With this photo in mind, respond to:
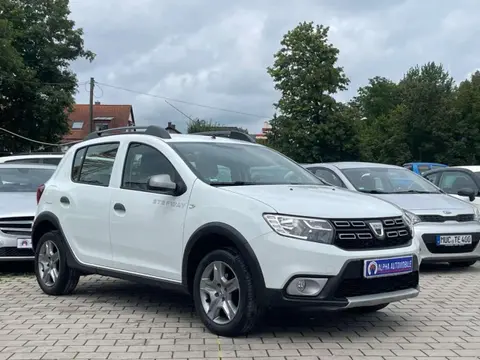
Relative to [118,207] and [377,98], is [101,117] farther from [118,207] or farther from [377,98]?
[118,207]

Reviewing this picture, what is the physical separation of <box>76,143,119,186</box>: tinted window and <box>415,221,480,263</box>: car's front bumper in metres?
4.30

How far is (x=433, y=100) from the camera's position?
2072 inches

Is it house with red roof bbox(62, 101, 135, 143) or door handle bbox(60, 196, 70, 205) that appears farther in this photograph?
house with red roof bbox(62, 101, 135, 143)

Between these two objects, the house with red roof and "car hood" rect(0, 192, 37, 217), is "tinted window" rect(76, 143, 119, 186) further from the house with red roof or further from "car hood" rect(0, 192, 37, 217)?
the house with red roof

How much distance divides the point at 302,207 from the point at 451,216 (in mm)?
4691

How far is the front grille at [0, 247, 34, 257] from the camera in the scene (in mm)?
8398

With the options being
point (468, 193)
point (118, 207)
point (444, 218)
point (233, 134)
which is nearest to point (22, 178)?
point (233, 134)

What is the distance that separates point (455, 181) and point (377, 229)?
7.23 metres

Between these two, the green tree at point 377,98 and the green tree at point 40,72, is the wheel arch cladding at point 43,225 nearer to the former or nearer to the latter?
the green tree at point 40,72

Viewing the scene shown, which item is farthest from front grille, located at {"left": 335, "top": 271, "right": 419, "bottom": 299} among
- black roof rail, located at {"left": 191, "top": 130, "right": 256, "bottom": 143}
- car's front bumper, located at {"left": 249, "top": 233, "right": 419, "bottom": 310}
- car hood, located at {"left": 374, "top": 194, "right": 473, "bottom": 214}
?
car hood, located at {"left": 374, "top": 194, "right": 473, "bottom": 214}

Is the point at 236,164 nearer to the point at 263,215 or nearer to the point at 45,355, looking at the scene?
the point at 263,215

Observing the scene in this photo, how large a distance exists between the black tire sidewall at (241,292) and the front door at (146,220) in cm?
26

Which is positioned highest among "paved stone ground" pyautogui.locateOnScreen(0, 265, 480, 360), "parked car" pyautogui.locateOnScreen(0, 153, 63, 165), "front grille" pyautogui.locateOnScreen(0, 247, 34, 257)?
"parked car" pyautogui.locateOnScreen(0, 153, 63, 165)

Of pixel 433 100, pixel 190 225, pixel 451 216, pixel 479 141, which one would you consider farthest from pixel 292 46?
pixel 190 225
